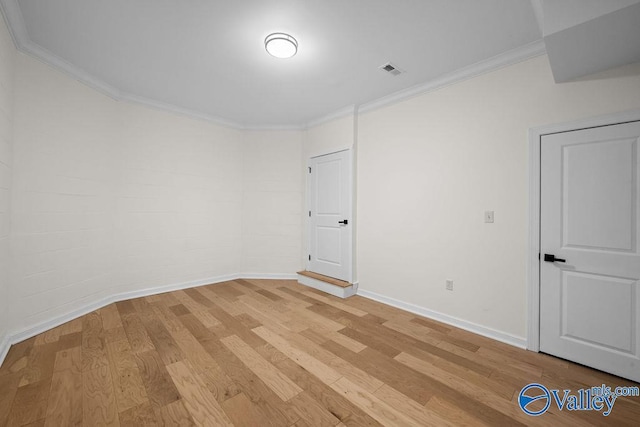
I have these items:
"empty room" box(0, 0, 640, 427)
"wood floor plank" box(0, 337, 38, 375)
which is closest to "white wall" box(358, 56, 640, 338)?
"empty room" box(0, 0, 640, 427)

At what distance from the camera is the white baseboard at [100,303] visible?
7.86 feet

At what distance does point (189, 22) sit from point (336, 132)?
97.5 inches

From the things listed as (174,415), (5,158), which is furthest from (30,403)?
(5,158)

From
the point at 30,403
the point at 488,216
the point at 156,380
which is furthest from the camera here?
the point at 488,216

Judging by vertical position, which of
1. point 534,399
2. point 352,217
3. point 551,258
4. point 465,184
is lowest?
point 534,399

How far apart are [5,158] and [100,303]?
Result: 193 centimetres

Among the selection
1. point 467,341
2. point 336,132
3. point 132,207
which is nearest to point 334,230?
point 336,132

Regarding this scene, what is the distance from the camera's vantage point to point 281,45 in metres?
2.44

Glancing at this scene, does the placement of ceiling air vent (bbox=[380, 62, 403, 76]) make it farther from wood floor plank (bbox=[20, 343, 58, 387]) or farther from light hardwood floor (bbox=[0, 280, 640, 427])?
wood floor plank (bbox=[20, 343, 58, 387])

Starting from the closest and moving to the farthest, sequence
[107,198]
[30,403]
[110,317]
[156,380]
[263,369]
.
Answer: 1. [30,403]
2. [156,380]
3. [263,369]
4. [110,317]
5. [107,198]

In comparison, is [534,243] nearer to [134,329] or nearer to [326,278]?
[326,278]

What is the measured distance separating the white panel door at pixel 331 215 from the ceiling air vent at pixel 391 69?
132 cm

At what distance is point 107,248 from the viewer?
3.46 meters

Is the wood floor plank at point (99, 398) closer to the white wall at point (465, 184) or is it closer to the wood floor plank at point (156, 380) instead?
the wood floor plank at point (156, 380)
